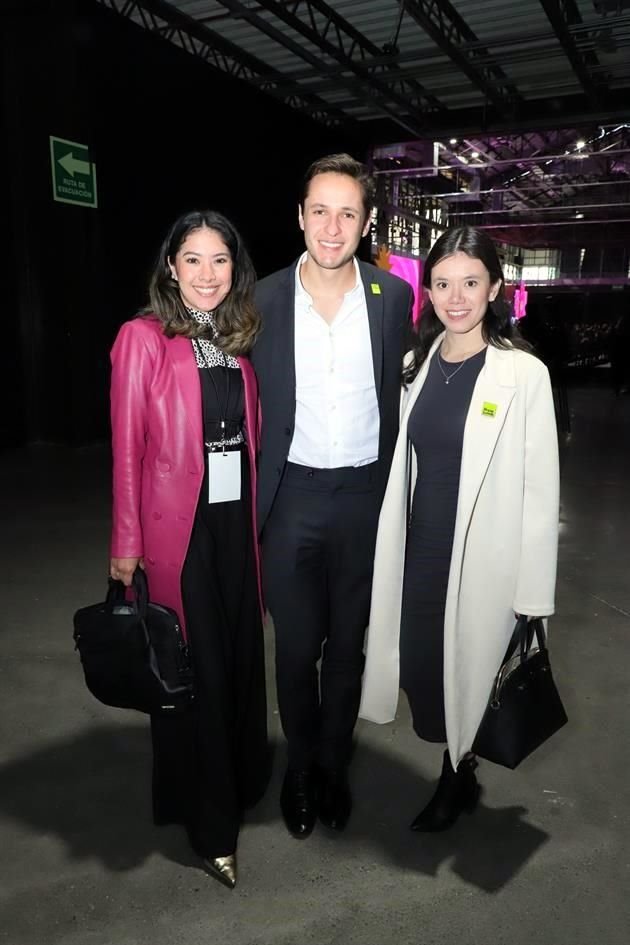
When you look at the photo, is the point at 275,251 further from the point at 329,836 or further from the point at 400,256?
the point at 329,836

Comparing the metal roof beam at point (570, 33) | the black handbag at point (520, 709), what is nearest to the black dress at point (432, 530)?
the black handbag at point (520, 709)

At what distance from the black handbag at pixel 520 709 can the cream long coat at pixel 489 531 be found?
88mm

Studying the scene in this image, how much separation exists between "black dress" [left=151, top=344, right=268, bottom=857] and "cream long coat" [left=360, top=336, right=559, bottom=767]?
1.24 ft

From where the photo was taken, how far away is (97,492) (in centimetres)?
601

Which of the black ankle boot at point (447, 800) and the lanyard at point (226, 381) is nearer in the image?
the lanyard at point (226, 381)

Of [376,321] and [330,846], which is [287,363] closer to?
[376,321]

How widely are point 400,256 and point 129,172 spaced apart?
8545 millimetres

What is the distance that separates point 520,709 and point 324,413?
91 cm

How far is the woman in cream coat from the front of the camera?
5.88 ft

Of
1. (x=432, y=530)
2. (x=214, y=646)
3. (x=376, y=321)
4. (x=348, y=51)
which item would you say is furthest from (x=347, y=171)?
(x=348, y=51)

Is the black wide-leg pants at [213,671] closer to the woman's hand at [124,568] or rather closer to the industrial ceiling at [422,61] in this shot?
the woman's hand at [124,568]

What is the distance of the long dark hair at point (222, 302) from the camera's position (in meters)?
1.76

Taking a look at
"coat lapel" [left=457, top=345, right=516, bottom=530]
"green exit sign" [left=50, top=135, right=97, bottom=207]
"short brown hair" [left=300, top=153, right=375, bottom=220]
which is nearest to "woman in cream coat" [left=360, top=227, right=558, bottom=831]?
"coat lapel" [left=457, top=345, right=516, bottom=530]

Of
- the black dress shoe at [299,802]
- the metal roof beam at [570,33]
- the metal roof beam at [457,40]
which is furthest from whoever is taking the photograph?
the metal roof beam at [457,40]
